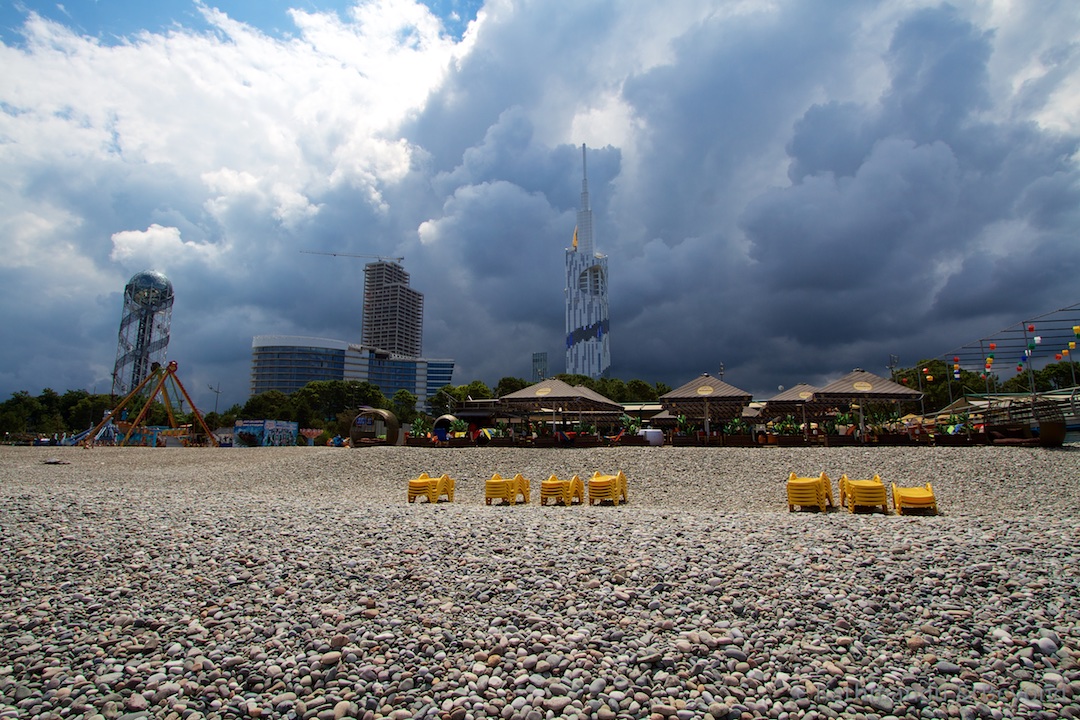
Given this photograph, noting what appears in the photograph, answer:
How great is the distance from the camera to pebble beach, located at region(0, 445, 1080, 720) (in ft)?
13.0

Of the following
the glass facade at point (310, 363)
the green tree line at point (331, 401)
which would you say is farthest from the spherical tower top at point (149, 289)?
the glass facade at point (310, 363)

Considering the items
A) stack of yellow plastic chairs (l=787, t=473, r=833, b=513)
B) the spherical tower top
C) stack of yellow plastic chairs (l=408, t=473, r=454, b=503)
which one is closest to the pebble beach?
stack of yellow plastic chairs (l=787, t=473, r=833, b=513)

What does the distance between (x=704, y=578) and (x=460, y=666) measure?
2771 mm

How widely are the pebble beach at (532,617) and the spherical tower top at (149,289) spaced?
94.8 metres

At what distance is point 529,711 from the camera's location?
3775mm

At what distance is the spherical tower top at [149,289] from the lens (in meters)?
86.2

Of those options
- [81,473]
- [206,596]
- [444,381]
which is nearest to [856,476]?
[206,596]

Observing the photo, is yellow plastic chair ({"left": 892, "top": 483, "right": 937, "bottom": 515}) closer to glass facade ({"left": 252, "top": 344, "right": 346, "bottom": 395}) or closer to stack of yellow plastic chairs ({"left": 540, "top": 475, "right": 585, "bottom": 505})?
stack of yellow plastic chairs ({"left": 540, "top": 475, "right": 585, "bottom": 505})

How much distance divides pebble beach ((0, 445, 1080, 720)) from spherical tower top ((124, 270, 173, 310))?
94752 millimetres

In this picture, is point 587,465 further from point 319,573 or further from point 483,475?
point 319,573

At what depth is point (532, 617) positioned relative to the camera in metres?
5.01

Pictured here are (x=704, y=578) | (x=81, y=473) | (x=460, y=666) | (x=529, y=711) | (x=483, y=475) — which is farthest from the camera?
(x=81, y=473)

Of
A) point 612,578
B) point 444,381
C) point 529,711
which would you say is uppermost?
point 444,381

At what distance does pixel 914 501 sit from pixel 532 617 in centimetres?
915
